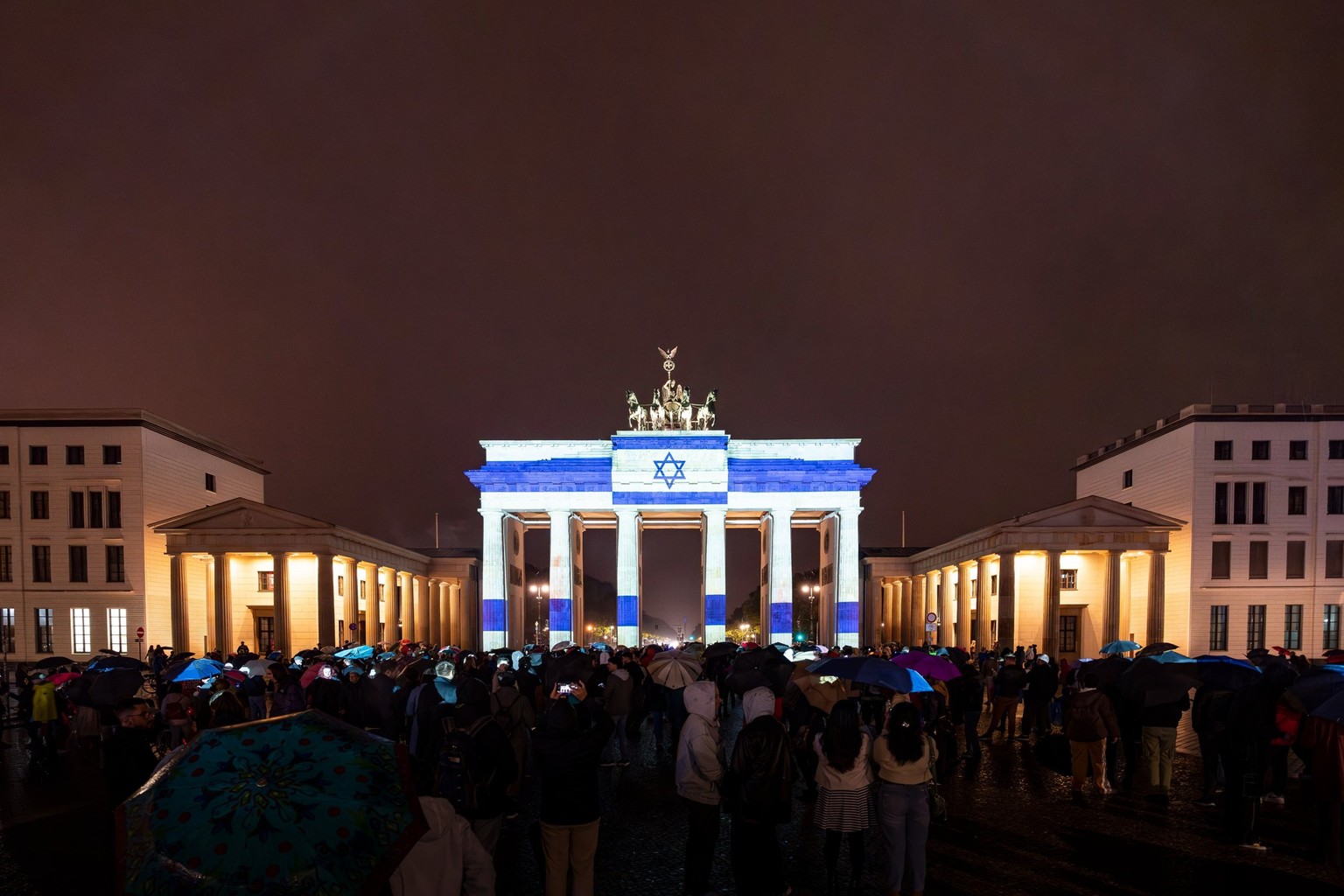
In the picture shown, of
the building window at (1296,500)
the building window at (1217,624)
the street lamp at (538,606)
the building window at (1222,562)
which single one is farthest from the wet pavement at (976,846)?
the street lamp at (538,606)

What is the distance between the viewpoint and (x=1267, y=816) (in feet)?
41.4

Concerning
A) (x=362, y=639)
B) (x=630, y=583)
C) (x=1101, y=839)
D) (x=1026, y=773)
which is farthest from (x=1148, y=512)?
(x=362, y=639)

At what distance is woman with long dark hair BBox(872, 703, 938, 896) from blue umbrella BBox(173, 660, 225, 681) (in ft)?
46.3

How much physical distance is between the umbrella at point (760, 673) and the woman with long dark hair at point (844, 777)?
18.5 feet

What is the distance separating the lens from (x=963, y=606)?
57.4 meters

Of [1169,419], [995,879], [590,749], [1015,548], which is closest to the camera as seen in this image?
[590,749]

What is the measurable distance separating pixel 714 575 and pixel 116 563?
1393 inches

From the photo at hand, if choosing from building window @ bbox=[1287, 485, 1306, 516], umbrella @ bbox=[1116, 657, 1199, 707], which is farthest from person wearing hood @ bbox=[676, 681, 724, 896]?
building window @ bbox=[1287, 485, 1306, 516]

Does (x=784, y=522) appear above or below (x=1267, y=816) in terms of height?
above

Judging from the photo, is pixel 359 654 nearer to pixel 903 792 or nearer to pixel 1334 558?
pixel 903 792

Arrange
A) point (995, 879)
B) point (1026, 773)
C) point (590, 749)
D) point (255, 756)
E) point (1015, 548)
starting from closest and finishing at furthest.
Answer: point (255, 756) < point (590, 749) < point (995, 879) < point (1026, 773) < point (1015, 548)

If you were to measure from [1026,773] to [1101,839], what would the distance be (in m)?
4.69

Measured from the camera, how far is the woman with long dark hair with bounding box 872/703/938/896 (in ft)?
27.8

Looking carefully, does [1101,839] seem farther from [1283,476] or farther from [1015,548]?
[1283,476]
